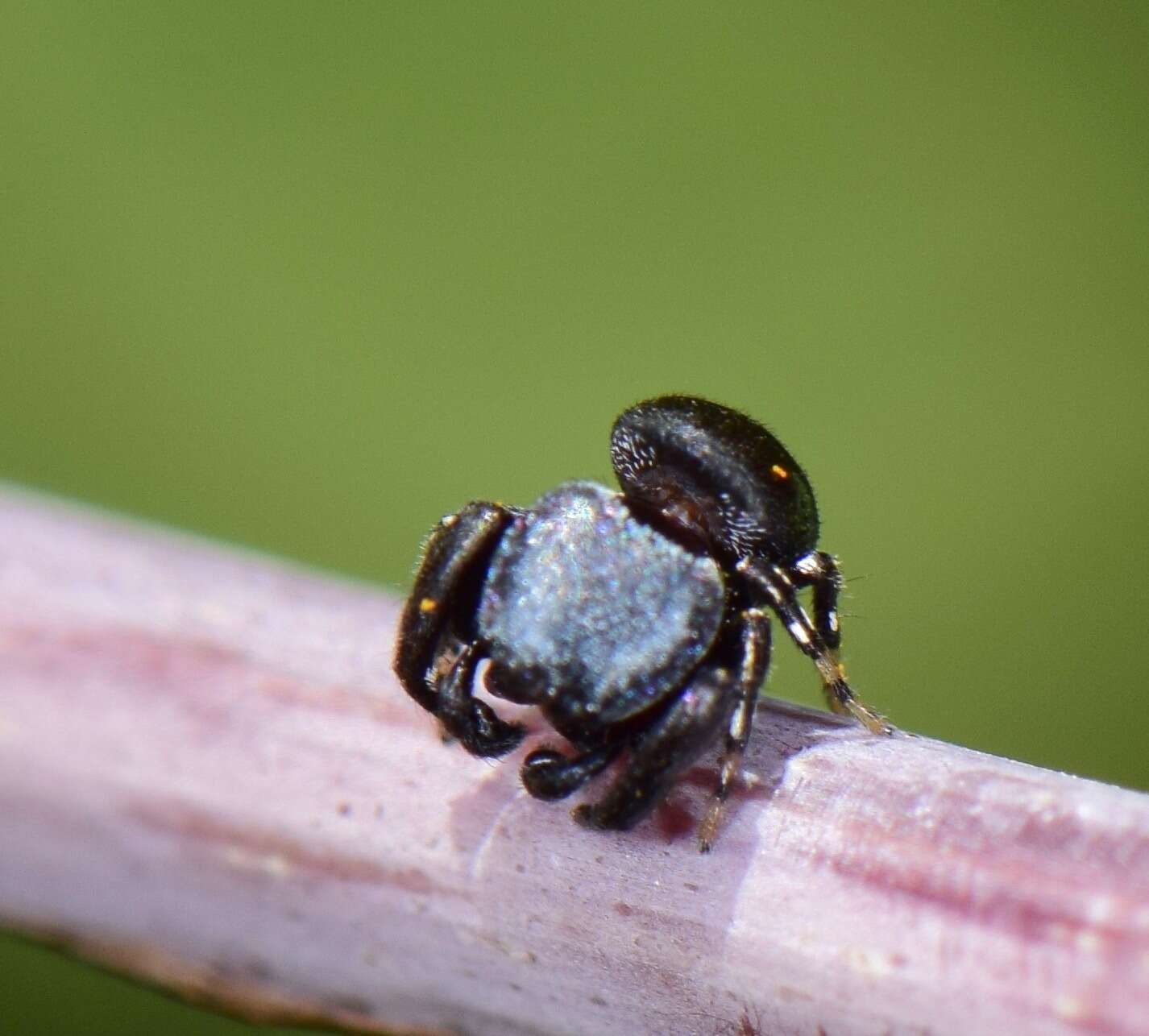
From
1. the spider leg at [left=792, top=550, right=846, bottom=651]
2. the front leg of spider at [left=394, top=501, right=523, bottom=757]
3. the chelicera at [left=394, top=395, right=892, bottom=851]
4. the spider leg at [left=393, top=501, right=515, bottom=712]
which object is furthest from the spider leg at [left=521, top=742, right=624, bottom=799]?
the spider leg at [left=792, top=550, right=846, bottom=651]

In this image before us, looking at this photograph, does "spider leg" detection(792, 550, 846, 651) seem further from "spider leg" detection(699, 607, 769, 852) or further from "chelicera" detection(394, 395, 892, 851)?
"spider leg" detection(699, 607, 769, 852)

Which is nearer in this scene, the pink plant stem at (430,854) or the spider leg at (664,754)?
the pink plant stem at (430,854)

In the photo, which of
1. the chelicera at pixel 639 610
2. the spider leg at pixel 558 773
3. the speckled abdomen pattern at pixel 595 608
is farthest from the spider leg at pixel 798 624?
the spider leg at pixel 558 773

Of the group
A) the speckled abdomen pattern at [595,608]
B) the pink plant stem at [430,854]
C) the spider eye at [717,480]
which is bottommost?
the pink plant stem at [430,854]

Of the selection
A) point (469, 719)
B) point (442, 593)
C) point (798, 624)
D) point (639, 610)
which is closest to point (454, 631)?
point (442, 593)

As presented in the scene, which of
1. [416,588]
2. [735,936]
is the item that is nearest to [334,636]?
[416,588]

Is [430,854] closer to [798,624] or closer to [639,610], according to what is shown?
[639,610]

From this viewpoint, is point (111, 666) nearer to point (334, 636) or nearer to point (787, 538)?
point (334, 636)

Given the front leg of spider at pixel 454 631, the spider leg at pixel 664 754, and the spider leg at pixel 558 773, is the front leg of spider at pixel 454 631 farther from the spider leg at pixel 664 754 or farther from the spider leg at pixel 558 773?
the spider leg at pixel 664 754
